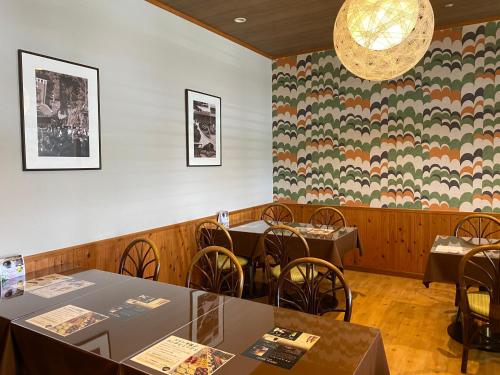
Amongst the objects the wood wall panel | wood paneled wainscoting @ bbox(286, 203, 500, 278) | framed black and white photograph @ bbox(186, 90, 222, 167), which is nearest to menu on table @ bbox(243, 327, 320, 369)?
the wood wall panel

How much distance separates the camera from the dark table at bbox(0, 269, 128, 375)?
1667 mm

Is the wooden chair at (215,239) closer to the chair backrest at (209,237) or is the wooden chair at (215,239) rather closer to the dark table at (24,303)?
the chair backrest at (209,237)

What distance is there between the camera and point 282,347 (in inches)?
55.2

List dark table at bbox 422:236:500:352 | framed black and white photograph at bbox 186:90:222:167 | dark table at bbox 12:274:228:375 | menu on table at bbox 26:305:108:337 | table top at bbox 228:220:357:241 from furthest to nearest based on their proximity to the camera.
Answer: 1. framed black and white photograph at bbox 186:90:222:167
2. table top at bbox 228:220:357:241
3. dark table at bbox 422:236:500:352
4. menu on table at bbox 26:305:108:337
5. dark table at bbox 12:274:228:375

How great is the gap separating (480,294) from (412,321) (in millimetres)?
739

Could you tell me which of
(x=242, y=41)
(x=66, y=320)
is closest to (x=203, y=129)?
(x=242, y=41)

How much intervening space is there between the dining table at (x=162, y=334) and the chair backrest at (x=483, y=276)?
1210 mm

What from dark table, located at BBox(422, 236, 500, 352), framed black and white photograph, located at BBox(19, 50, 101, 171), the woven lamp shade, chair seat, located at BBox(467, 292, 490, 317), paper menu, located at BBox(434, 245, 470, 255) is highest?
the woven lamp shade

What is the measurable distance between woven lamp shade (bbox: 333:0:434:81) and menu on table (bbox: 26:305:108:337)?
199cm

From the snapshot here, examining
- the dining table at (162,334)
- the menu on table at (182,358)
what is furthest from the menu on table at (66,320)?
the menu on table at (182,358)

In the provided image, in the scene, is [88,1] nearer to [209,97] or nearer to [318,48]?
[209,97]

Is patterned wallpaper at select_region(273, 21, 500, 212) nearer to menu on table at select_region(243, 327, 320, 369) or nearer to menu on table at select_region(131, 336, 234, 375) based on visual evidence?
menu on table at select_region(243, 327, 320, 369)

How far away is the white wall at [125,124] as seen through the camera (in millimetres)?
2439

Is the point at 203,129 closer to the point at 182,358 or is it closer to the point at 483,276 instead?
the point at 483,276
